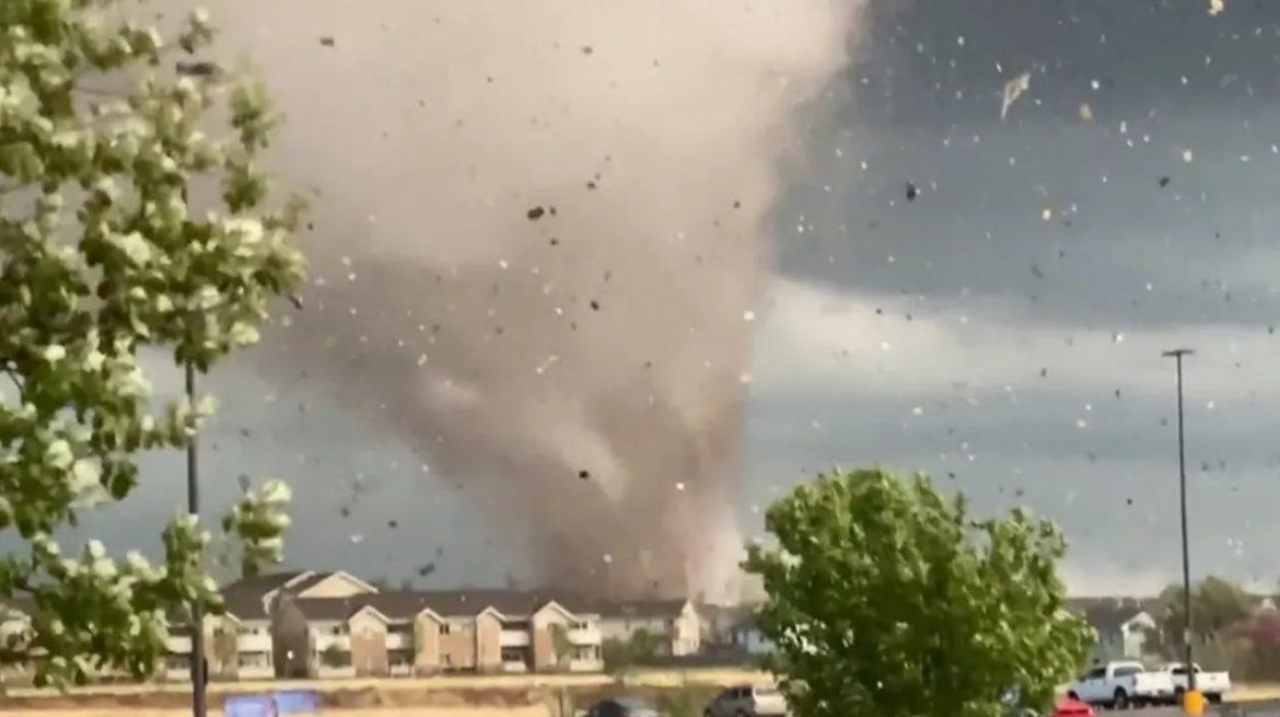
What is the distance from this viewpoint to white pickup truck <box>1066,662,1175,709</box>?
41156 mm

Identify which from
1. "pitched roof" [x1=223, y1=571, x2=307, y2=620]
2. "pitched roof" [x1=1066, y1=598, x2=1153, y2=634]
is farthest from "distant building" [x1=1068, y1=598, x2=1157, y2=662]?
"pitched roof" [x1=223, y1=571, x2=307, y2=620]

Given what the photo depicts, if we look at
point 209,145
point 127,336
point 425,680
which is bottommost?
point 425,680

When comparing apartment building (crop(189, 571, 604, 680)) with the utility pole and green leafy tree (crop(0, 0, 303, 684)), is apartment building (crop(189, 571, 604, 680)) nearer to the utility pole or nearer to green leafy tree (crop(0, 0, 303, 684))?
the utility pole

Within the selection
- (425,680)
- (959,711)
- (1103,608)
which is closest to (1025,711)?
Answer: (959,711)

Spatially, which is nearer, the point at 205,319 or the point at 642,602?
the point at 205,319

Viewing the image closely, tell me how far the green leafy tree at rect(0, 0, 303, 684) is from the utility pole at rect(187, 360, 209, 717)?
0.76 feet

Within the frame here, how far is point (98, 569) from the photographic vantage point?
707 centimetres

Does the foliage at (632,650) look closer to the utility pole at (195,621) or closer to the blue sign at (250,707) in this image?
the utility pole at (195,621)

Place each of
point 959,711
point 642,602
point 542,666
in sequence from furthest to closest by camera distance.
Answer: point 542,666
point 642,602
point 959,711

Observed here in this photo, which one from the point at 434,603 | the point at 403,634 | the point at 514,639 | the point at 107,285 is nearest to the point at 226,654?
the point at 434,603

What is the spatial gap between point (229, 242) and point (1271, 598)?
25031 millimetres

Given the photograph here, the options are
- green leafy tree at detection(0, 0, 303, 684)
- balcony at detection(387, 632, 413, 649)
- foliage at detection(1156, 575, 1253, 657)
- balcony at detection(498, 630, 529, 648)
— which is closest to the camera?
green leafy tree at detection(0, 0, 303, 684)

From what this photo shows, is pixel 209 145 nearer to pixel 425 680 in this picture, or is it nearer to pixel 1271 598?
pixel 425 680

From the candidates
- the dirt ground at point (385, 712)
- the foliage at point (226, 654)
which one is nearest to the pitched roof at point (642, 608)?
the dirt ground at point (385, 712)
